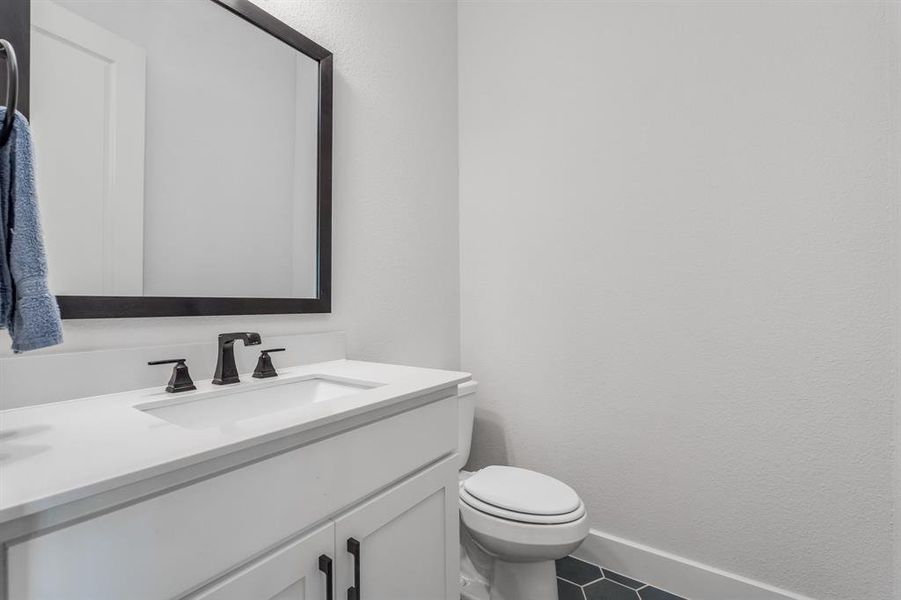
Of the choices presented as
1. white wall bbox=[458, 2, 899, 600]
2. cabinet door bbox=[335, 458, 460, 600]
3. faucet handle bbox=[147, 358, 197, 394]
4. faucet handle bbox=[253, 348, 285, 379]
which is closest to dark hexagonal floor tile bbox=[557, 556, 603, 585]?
white wall bbox=[458, 2, 899, 600]

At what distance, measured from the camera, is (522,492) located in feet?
4.26

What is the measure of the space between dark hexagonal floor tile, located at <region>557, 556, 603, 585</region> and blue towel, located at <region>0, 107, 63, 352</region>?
1684 mm

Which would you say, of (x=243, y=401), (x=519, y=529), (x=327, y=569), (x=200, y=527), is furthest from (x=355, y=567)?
(x=519, y=529)

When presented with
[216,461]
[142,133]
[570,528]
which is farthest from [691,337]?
[142,133]

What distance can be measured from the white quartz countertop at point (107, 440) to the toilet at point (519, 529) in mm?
562

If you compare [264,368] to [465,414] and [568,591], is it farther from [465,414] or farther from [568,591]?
[568,591]

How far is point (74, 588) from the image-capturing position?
0.46 m

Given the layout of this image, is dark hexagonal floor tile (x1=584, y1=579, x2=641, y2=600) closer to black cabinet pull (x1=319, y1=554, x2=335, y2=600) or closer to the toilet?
the toilet

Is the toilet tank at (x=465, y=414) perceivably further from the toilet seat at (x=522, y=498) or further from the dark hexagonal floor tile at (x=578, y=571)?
the dark hexagonal floor tile at (x=578, y=571)

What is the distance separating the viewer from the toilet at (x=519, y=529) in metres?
1.17

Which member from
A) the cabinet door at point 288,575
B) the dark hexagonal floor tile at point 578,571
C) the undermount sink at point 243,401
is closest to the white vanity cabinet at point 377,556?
the cabinet door at point 288,575

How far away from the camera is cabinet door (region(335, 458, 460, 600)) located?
0.77 m

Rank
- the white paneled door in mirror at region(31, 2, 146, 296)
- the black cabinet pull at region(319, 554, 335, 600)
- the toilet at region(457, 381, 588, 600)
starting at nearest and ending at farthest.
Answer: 1. the black cabinet pull at region(319, 554, 335, 600)
2. the white paneled door in mirror at region(31, 2, 146, 296)
3. the toilet at region(457, 381, 588, 600)

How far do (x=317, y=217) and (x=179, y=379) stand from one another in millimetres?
614
